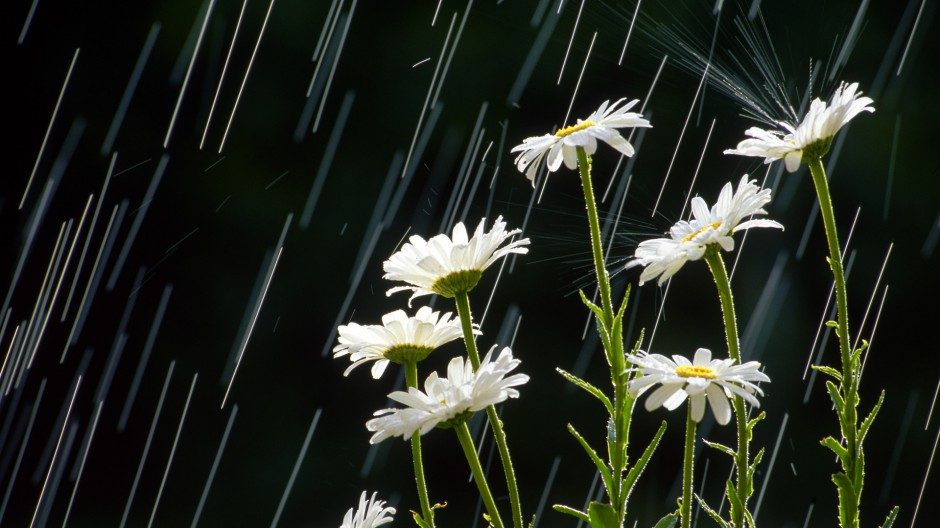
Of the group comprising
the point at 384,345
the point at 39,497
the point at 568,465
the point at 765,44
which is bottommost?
the point at 39,497

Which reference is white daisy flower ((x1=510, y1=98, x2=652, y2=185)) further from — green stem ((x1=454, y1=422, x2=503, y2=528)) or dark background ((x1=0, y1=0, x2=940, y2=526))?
dark background ((x1=0, y1=0, x2=940, y2=526))

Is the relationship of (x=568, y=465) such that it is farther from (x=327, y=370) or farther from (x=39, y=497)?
(x=39, y=497)

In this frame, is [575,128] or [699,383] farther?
[575,128]

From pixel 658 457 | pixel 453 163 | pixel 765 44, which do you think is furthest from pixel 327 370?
pixel 765 44

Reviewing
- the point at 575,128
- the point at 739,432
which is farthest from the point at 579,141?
Answer: the point at 739,432

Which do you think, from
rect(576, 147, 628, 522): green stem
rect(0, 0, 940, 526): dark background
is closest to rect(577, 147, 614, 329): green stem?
rect(576, 147, 628, 522): green stem

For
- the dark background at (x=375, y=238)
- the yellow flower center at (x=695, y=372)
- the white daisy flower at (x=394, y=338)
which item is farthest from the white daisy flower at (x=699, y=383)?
the dark background at (x=375, y=238)

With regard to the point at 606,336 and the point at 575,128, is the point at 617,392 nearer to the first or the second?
the point at 606,336
